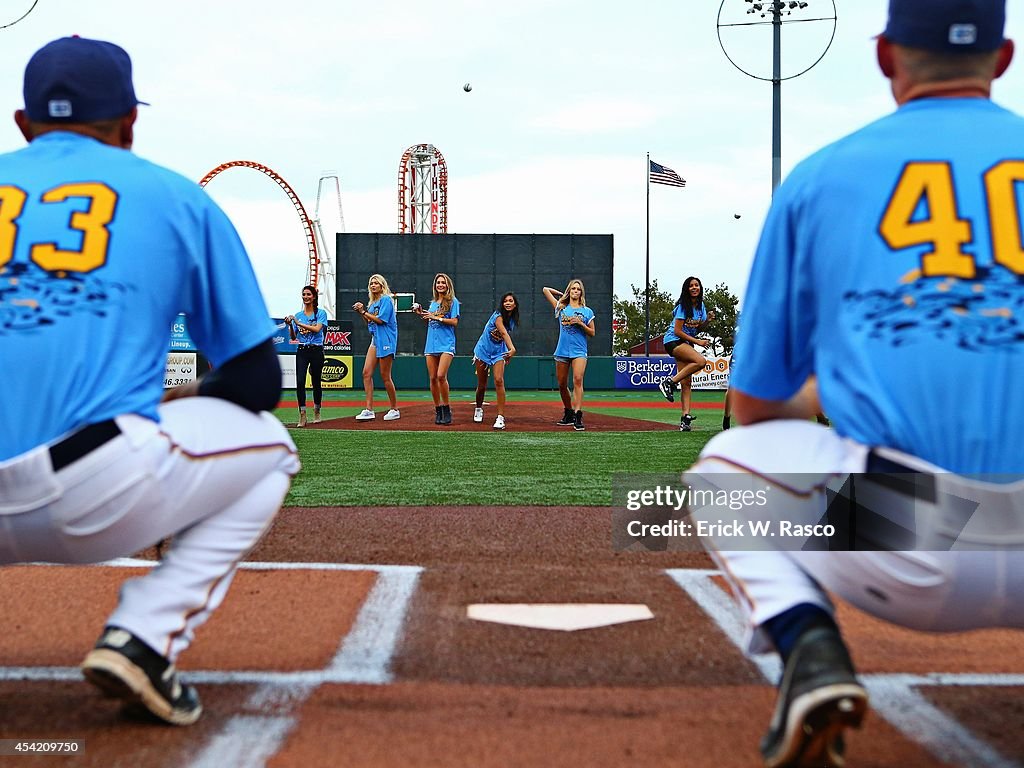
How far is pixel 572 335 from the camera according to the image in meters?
12.9

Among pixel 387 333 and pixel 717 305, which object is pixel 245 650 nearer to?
pixel 387 333

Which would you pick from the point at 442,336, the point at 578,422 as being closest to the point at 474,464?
the point at 578,422

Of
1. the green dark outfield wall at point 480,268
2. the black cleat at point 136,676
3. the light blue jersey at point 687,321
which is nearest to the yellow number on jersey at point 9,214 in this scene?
the black cleat at point 136,676

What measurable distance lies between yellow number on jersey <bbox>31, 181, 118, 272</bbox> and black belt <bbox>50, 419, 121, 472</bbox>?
1.23 ft

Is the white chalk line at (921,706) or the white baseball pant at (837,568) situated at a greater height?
the white baseball pant at (837,568)

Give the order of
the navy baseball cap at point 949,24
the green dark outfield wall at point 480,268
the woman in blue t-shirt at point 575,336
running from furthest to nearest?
1. the green dark outfield wall at point 480,268
2. the woman in blue t-shirt at point 575,336
3. the navy baseball cap at point 949,24

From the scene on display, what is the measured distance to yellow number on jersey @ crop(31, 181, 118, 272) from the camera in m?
2.15

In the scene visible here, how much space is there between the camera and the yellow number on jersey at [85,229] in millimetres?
2146

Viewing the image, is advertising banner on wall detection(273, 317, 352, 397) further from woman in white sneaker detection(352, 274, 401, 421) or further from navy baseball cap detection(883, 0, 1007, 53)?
navy baseball cap detection(883, 0, 1007, 53)

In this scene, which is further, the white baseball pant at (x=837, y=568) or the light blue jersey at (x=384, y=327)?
the light blue jersey at (x=384, y=327)

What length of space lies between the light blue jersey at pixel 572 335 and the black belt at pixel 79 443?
10842 millimetres

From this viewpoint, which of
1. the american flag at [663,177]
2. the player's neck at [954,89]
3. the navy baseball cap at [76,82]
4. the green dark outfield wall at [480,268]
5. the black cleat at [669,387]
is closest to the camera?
the player's neck at [954,89]

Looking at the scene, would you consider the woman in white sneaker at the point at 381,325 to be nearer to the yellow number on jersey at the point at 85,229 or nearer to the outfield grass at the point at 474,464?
the outfield grass at the point at 474,464

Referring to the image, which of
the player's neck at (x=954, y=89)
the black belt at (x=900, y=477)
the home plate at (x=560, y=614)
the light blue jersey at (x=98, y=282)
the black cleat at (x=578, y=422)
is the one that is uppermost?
the player's neck at (x=954, y=89)
